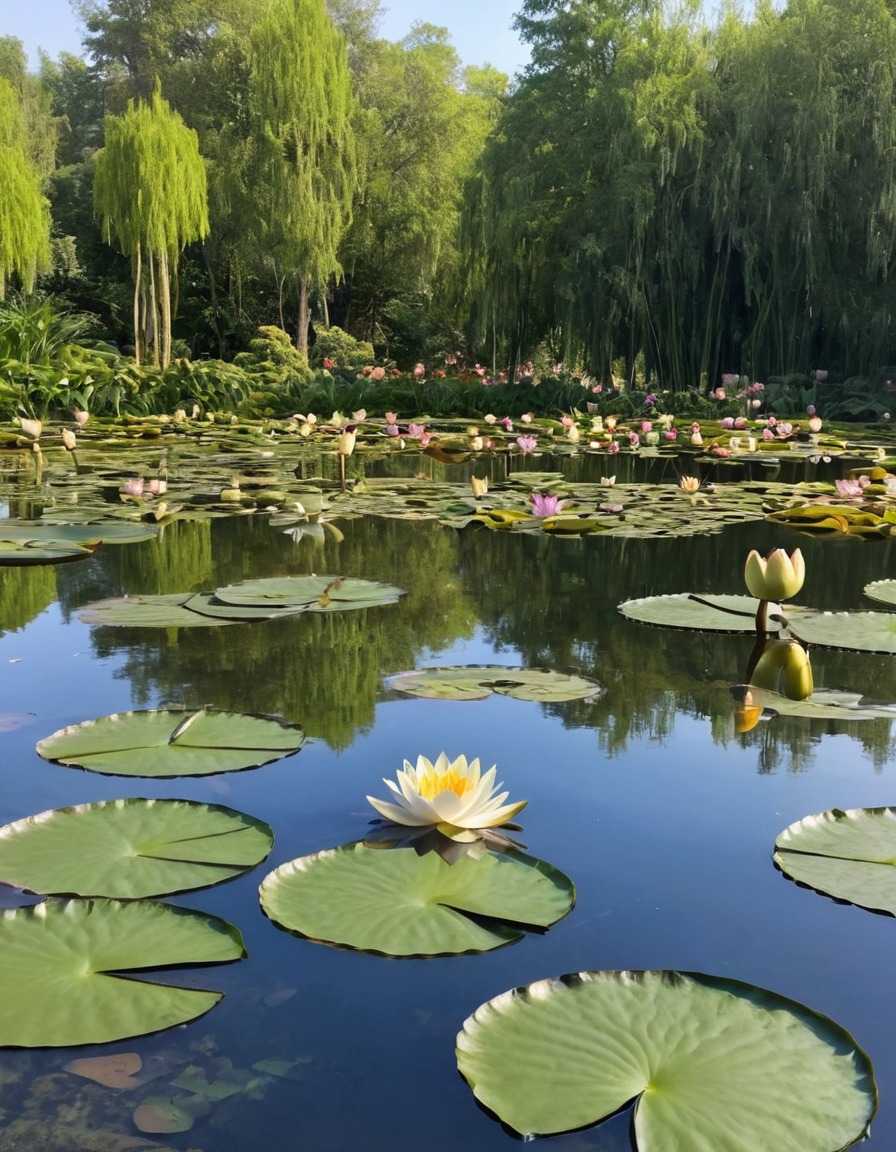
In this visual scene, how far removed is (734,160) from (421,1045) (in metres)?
9.03

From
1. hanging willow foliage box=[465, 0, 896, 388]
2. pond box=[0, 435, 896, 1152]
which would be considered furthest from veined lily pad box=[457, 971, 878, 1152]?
hanging willow foliage box=[465, 0, 896, 388]

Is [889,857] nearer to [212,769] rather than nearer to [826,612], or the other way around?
[212,769]

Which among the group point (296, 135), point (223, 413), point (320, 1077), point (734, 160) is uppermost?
point (296, 135)

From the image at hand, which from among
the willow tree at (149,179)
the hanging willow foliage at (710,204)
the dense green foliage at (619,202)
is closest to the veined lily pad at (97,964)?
the dense green foliage at (619,202)

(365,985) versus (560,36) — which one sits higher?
(560,36)

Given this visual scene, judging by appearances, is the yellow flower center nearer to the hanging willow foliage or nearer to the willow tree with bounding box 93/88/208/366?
the hanging willow foliage

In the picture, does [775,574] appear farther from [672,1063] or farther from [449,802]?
[672,1063]

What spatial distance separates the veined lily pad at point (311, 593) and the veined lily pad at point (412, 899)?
3.17 feet

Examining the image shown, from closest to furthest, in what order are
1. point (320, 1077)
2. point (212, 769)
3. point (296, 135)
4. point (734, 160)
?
point (320, 1077)
point (212, 769)
point (734, 160)
point (296, 135)

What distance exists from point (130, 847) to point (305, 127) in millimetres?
14245

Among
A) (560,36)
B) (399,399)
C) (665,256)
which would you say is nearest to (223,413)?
(399,399)

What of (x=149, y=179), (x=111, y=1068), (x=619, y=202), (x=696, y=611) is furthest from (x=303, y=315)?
(x=111, y=1068)

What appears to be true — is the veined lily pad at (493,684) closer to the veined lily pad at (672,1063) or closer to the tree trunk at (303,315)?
the veined lily pad at (672,1063)

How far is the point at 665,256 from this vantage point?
888 centimetres
